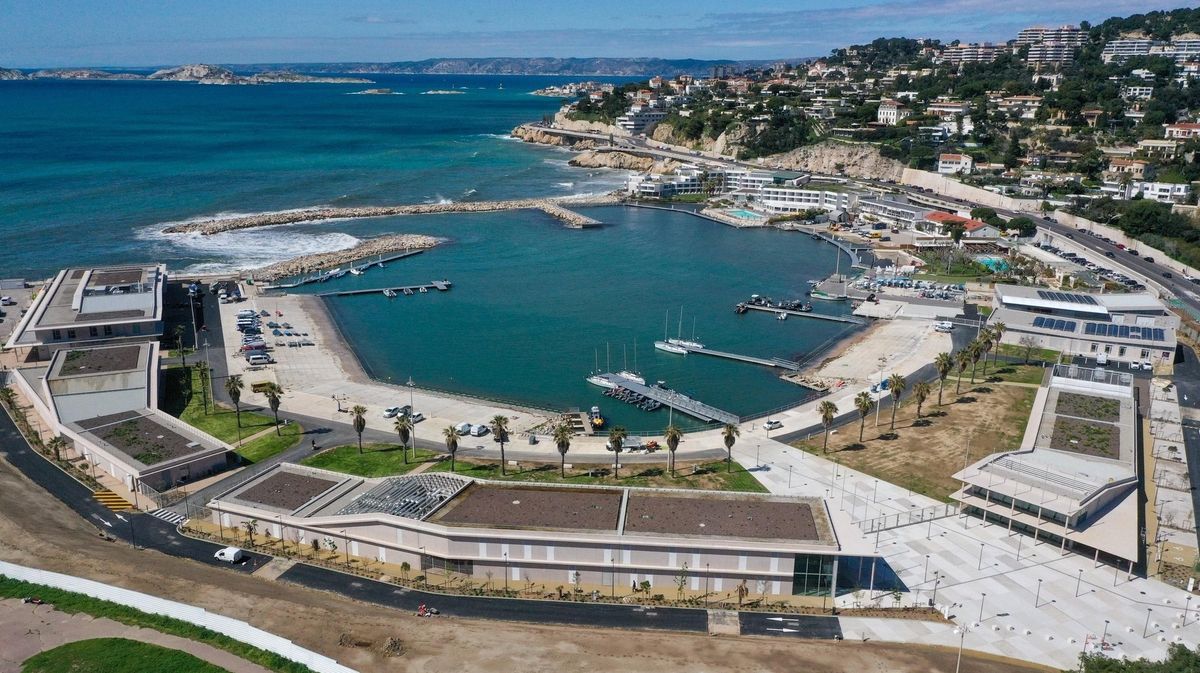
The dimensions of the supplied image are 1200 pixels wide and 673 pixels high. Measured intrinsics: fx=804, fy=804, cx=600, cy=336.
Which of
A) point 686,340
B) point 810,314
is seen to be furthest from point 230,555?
point 810,314

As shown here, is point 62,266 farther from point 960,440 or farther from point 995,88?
point 995,88

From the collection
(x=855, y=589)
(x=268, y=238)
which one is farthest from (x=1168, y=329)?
(x=268, y=238)

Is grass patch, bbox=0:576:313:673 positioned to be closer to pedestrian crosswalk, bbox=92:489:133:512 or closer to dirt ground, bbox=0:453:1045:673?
dirt ground, bbox=0:453:1045:673

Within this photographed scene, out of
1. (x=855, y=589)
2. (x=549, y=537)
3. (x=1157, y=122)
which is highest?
(x=1157, y=122)

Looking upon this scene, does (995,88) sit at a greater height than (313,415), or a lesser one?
greater

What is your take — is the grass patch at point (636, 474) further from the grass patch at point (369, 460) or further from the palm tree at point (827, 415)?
the palm tree at point (827, 415)

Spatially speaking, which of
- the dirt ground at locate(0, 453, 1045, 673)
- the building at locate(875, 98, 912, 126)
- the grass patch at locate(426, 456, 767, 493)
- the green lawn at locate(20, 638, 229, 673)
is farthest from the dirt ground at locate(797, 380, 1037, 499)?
the building at locate(875, 98, 912, 126)

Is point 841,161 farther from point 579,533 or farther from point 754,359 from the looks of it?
point 579,533
